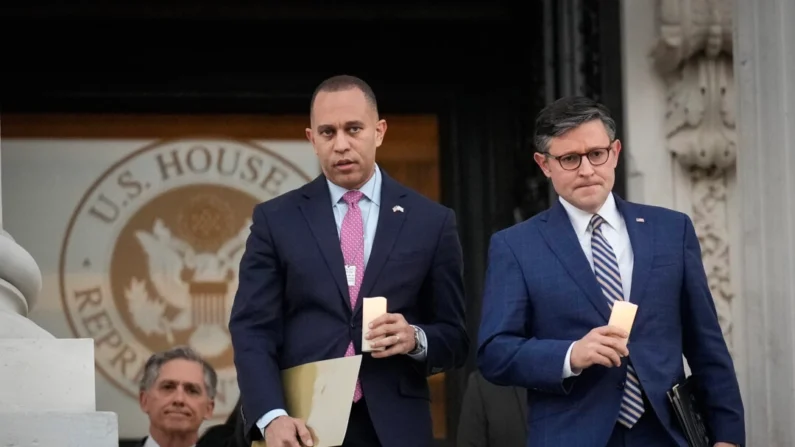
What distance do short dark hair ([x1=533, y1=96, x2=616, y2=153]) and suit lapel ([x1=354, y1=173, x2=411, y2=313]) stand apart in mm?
507

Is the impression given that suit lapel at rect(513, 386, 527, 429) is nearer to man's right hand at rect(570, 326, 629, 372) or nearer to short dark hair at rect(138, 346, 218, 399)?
short dark hair at rect(138, 346, 218, 399)

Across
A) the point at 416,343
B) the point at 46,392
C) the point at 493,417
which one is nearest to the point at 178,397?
the point at 493,417

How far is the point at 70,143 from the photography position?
10203 millimetres

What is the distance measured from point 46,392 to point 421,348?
1.20 m

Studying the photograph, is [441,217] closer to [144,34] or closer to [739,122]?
[739,122]

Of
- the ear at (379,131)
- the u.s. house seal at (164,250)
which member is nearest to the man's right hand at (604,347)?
the ear at (379,131)

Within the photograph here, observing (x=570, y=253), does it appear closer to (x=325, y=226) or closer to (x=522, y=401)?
(x=325, y=226)

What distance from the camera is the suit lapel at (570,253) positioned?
20.6ft

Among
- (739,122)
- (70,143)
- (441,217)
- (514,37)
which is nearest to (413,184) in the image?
(514,37)

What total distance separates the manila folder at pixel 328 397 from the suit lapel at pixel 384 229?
245 millimetres

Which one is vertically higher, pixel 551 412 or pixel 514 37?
pixel 514 37

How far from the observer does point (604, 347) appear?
5.99 meters

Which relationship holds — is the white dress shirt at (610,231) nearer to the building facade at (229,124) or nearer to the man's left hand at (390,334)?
the man's left hand at (390,334)

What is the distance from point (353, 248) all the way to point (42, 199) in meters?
3.89
